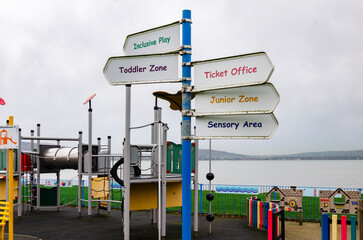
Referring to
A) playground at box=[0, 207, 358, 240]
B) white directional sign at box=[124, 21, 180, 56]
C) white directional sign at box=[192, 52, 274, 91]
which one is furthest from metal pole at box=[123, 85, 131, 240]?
white directional sign at box=[192, 52, 274, 91]

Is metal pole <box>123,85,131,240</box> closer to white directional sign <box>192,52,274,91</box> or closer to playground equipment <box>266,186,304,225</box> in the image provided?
white directional sign <box>192,52,274,91</box>

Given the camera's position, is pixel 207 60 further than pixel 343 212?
No

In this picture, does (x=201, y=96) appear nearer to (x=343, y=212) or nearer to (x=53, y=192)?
(x=343, y=212)

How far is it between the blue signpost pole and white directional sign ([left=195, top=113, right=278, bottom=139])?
7.9 inches

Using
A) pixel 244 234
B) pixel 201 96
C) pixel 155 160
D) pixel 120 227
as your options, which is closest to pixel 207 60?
Answer: pixel 201 96

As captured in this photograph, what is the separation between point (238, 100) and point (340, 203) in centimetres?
927

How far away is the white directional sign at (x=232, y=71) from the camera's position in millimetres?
5254

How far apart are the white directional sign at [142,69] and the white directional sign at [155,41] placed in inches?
8.2

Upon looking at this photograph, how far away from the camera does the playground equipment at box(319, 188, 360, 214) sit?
13008mm

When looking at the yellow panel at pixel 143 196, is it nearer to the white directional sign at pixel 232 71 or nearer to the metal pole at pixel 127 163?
the metal pole at pixel 127 163

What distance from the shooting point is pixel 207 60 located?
5734 mm

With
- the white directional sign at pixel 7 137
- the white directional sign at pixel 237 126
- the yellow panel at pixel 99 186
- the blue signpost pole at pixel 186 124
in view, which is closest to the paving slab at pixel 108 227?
the yellow panel at pixel 99 186

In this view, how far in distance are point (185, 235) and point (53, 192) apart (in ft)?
40.6

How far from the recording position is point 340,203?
13.1 metres
